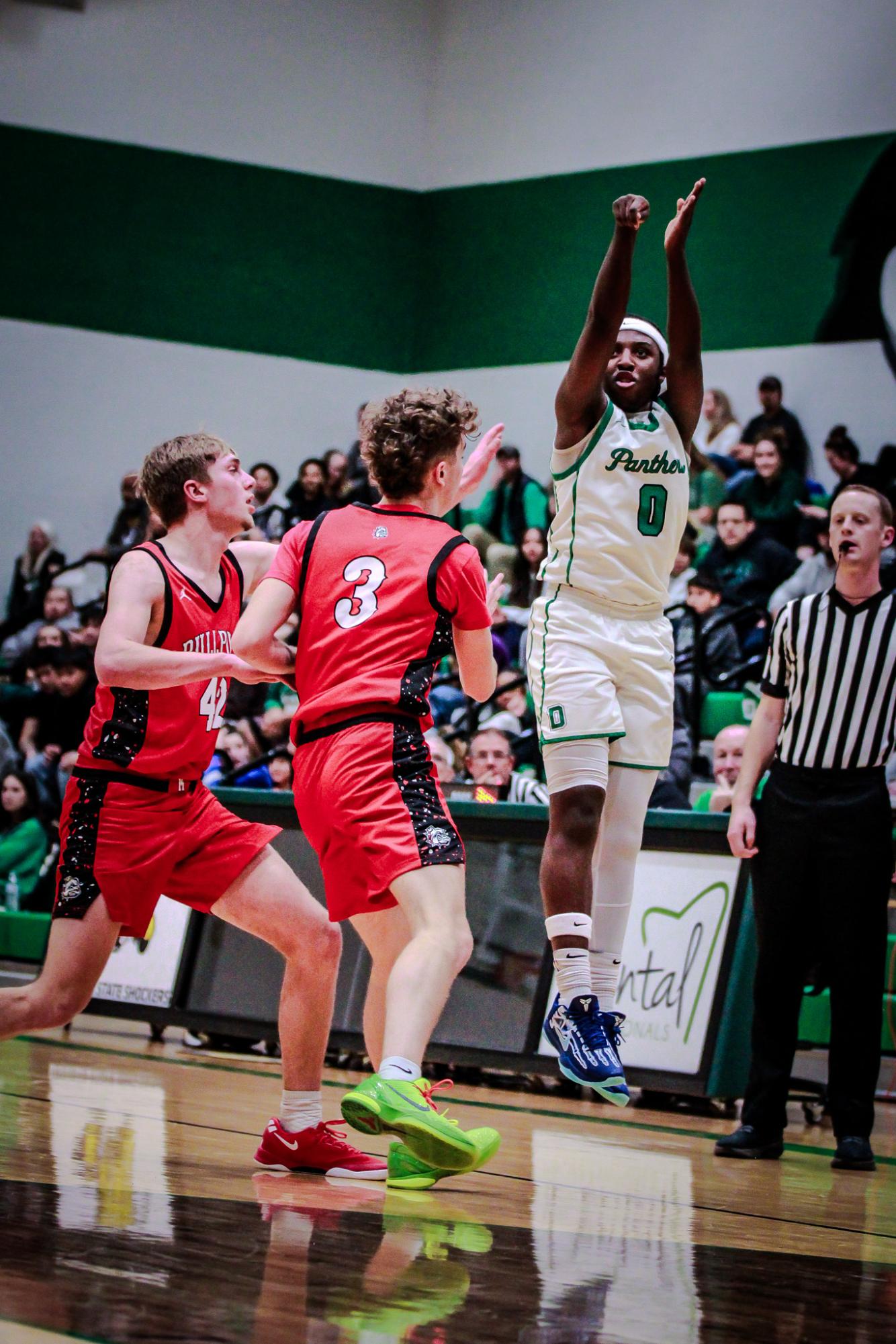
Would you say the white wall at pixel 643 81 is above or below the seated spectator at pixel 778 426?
above

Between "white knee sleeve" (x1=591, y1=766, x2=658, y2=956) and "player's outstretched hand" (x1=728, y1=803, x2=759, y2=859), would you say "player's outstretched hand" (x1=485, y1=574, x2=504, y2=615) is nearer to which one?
"white knee sleeve" (x1=591, y1=766, x2=658, y2=956)

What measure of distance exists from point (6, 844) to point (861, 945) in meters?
8.80

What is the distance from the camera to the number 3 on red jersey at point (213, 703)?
3.93 meters

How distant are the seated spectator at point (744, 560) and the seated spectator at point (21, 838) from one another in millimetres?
5673

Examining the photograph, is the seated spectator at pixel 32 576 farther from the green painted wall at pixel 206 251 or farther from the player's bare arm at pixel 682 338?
the player's bare arm at pixel 682 338

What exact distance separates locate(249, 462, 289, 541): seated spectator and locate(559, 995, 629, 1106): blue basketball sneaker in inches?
441

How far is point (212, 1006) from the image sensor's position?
779cm

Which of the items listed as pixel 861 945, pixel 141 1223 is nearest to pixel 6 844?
pixel 861 945

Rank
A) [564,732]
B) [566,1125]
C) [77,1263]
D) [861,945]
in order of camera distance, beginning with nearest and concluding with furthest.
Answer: [77,1263] < [564,732] < [861,945] < [566,1125]

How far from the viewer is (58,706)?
46.5ft

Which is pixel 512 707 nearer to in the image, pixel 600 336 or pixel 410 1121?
pixel 600 336

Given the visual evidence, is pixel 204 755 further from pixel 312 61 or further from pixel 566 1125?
pixel 312 61

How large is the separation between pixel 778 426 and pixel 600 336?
9.74m

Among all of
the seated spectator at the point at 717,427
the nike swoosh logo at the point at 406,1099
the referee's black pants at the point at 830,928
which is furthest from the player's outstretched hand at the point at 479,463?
the seated spectator at the point at 717,427
